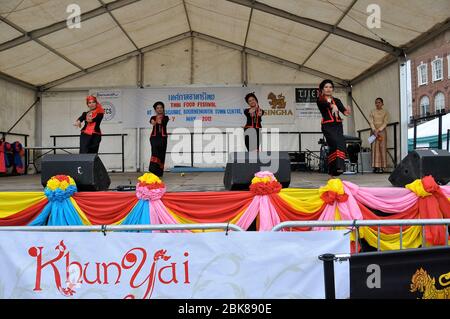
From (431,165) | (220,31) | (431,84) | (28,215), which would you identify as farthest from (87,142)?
(431,84)

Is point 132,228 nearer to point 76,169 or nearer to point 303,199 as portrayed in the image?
point 76,169

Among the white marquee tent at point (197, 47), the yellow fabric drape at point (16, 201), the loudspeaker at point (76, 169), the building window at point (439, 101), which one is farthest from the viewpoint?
the building window at point (439, 101)

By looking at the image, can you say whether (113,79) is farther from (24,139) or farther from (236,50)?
(236,50)

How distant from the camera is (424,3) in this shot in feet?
17.4

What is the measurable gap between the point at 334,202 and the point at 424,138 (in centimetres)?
801

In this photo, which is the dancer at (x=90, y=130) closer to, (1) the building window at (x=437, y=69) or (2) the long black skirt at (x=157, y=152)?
(2) the long black skirt at (x=157, y=152)

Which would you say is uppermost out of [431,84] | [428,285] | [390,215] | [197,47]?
[431,84]

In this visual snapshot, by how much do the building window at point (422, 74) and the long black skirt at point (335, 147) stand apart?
25.8 meters

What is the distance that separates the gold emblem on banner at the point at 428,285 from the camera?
1883mm

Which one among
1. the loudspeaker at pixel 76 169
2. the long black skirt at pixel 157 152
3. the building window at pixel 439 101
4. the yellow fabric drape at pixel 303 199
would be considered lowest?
the yellow fabric drape at pixel 303 199

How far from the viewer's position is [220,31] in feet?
30.7

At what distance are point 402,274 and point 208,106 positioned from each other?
8761 mm

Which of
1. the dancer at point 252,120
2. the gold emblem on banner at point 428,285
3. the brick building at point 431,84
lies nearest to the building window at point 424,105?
the brick building at point 431,84
